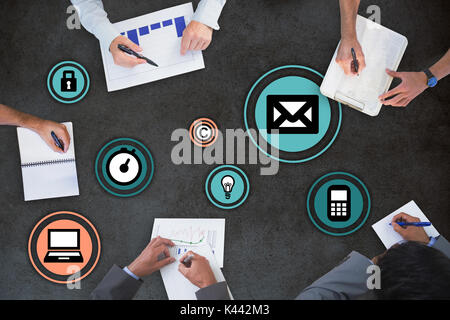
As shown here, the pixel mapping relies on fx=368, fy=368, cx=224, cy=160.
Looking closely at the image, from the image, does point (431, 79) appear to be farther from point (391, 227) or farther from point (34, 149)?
point (34, 149)

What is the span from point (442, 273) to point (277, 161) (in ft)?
2.39

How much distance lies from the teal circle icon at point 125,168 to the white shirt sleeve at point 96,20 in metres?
0.44

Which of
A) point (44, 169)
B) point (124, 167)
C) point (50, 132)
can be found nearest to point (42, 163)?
point (44, 169)

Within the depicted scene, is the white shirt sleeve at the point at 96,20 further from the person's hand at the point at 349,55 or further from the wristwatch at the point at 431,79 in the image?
the wristwatch at the point at 431,79

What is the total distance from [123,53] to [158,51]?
153 millimetres

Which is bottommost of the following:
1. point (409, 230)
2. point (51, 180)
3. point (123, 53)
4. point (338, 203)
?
point (409, 230)

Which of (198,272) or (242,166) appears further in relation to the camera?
(242,166)

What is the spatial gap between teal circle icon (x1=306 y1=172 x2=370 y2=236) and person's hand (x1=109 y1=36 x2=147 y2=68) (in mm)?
929

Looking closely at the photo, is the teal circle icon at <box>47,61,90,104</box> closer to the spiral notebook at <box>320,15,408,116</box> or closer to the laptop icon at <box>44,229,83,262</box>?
the laptop icon at <box>44,229,83,262</box>

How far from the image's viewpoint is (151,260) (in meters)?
1.51

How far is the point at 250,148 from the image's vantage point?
1611mm

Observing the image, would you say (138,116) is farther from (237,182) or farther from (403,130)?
(403,130)

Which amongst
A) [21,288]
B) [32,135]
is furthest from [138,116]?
[21,288]

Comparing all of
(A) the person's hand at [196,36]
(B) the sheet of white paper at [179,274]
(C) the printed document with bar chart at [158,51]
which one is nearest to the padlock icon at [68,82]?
(C) the printed document with bar chart at [158,51]
